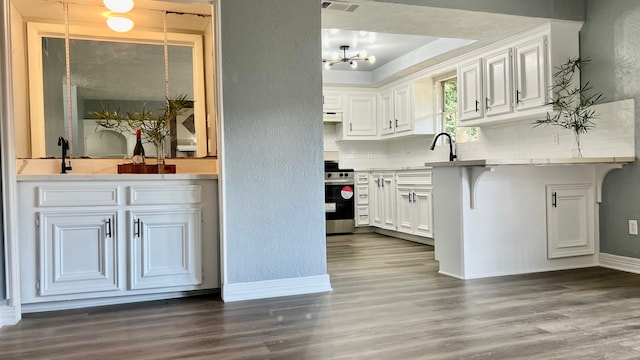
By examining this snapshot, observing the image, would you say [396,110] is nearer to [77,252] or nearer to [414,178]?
[414,178]

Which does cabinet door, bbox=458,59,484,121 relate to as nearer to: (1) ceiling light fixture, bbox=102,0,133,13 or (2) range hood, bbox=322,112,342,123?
(2) range hood, bbox=322,112,342,123

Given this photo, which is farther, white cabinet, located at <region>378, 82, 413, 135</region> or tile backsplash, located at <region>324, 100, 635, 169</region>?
white cabinet, located at <region>378, 82, 413, 135</region>

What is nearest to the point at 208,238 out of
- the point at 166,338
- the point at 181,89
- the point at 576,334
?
the point at 166,338

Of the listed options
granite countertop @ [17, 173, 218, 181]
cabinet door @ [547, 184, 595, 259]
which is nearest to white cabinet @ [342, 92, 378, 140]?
cabinet door @ [547, 184, 595, 259]

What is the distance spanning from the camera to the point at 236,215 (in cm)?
318

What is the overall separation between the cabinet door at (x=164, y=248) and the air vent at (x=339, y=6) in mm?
1776

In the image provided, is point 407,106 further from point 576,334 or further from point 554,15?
point 576,334

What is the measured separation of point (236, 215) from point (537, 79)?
2.95 meters

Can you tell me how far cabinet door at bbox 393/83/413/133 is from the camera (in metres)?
6.42

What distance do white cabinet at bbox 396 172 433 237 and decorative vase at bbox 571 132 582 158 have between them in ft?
5.04

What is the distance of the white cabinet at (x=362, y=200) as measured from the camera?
667cm

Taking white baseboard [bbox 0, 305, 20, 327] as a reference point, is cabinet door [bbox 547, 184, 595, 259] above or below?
above

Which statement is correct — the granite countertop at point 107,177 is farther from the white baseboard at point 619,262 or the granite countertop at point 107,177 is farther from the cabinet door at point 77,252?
the white baseboard at point 619,262

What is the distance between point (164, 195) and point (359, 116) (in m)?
4.40
